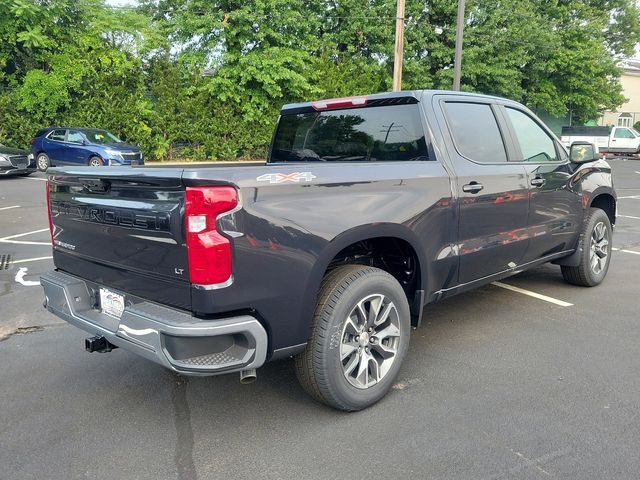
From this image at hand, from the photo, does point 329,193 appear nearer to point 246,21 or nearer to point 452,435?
point 452,435

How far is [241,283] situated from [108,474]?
1.13 meters

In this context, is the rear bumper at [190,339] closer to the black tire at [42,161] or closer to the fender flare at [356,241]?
the fender flare at [356,241]

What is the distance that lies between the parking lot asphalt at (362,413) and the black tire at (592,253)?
786mm

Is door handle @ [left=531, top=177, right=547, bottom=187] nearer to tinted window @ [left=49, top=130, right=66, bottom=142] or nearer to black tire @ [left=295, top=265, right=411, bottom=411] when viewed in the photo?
black tire @ [left=295, top=265, right=411, bottom=411]

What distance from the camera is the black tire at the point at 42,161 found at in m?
18.7

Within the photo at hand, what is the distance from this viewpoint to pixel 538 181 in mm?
4609

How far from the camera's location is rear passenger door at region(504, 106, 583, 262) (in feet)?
15.1

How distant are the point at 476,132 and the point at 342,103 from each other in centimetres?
103

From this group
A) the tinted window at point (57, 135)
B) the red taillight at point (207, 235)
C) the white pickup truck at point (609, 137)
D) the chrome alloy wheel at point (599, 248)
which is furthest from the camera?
the white pickup truck at point (609, 137)

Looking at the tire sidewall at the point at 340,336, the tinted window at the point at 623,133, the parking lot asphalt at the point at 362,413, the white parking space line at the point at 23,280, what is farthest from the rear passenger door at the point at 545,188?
the tinted window at the point at 623,133

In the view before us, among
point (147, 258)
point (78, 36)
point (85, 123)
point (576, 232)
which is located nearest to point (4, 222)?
point (147, 258)

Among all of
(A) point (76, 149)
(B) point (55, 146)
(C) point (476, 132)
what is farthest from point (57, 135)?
(C) point (476, 132)

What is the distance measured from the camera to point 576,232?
5.31 metres

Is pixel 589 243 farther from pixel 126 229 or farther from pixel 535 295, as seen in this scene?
pixel 126 229
